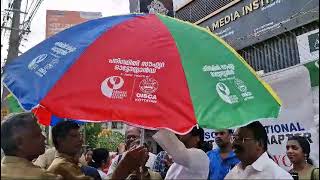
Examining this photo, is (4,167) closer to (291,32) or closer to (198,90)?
(198,90)

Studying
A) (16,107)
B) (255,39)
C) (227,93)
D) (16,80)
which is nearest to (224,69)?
(227,93)

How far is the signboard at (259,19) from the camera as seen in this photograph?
9141mm

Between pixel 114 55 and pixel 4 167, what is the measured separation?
38.0 inches

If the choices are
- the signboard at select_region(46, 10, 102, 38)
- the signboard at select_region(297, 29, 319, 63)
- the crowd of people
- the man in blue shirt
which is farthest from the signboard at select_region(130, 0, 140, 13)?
the crowd of people

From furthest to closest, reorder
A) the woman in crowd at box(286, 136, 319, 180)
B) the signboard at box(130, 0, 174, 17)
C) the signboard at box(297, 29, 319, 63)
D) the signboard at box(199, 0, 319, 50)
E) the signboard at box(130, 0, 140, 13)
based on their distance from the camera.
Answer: the signboard at box(130, 0, 140, 13)
the signboard at box(130, 0, 174, 17)
the signboard at box(199, 0, 319, 50)
the signboard at box(297, 29, 319, 63)
the woman in crowd at box(286, 136, 319, 180)

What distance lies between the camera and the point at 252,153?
10.1ft

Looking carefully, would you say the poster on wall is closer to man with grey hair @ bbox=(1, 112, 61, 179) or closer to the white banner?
the white banner

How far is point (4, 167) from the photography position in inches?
97.0

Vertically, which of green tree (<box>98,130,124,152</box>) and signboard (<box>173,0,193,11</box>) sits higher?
A: signboard (<box>173,0,193,11</box>)

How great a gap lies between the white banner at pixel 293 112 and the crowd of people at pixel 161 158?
1.00ft

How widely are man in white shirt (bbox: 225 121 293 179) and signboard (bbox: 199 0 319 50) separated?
6.01 metres

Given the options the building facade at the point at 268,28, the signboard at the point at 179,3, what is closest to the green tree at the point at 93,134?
the signboard at the point at 179,3

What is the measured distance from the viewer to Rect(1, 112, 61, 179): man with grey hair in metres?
2.45

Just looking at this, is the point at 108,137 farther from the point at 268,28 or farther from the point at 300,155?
the point at 300,155
